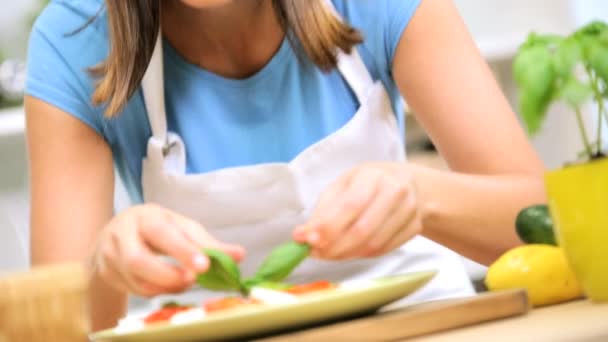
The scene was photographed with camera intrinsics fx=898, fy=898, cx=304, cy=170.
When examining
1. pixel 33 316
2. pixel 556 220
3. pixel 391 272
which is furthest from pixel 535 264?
pixel 391 272

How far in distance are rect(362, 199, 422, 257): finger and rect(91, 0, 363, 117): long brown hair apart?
422mm

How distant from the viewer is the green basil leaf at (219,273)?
0.61 meters

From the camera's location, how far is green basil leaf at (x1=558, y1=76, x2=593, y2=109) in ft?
1.68

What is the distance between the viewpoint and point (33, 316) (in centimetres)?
48

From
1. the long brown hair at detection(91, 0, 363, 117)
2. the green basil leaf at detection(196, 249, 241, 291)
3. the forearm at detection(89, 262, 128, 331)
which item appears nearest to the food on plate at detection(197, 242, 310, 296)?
the green basil leaf at detection(196, 249, 241, 291)

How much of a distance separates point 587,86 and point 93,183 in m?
0.79

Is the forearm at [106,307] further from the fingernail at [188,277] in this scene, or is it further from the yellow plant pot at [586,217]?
the yellow plant pot at [586,217]

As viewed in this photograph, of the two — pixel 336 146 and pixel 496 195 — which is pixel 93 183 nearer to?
pixel 336 146

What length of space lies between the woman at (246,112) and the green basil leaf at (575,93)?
0.53 metres

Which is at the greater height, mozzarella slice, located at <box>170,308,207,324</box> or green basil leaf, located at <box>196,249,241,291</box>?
green basil leaf, located at <box>196,249,241,291</box>

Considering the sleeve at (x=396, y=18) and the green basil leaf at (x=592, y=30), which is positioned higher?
the green basil leaf at (x=592, y=30)

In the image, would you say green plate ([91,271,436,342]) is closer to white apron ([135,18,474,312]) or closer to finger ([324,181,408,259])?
finger ([324,181,408,259])

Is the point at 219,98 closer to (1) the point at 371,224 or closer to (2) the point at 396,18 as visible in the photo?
(2) the point at 396,18

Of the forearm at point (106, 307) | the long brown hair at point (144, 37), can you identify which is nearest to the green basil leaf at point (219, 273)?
the forearm at point (106, 307)
